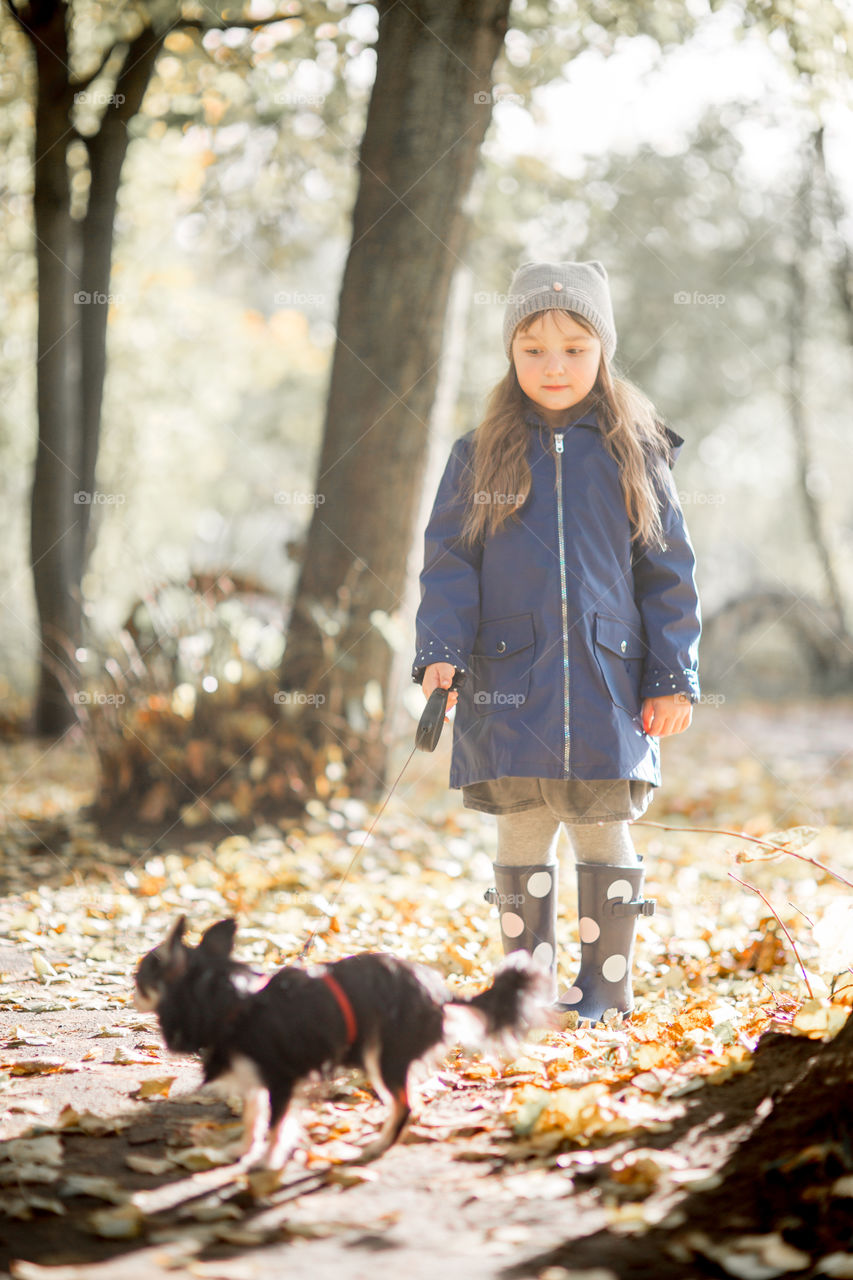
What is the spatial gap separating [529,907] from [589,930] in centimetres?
18

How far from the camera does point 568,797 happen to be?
3.11 m

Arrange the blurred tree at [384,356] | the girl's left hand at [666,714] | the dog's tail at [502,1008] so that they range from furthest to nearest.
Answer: the blurred tree at [384,356] < the girl's left hand at [666,714] < the dog's tail at [502,1008]

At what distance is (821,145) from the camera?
12.1 metres

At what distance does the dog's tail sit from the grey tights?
815mm

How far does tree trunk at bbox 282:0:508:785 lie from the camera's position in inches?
227

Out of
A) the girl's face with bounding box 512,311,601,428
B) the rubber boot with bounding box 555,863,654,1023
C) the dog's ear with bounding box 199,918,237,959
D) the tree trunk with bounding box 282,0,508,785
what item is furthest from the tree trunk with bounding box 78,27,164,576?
the dog's ear with bounding box 199,918,237,959

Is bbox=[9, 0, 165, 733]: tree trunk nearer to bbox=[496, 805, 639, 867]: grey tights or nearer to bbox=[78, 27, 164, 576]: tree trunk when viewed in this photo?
bbox=[78, 27, 164, 576]: tree trunk

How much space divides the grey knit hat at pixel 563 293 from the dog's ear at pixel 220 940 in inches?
74.5

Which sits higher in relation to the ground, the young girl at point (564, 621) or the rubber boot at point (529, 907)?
the young girl at point (564, 621)

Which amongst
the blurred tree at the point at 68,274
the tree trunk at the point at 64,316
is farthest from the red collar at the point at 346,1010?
the tree trunk at the point at 64,316

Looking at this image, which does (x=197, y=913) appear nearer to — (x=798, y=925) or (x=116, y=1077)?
(x=116, y=1077)

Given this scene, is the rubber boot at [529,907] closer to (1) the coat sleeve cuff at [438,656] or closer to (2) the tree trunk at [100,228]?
(1) the coat sleeve cuff at [438,656]

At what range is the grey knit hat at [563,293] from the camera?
3.12 metres

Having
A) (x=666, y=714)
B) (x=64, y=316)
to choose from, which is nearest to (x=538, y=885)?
(x=666, y=714)
